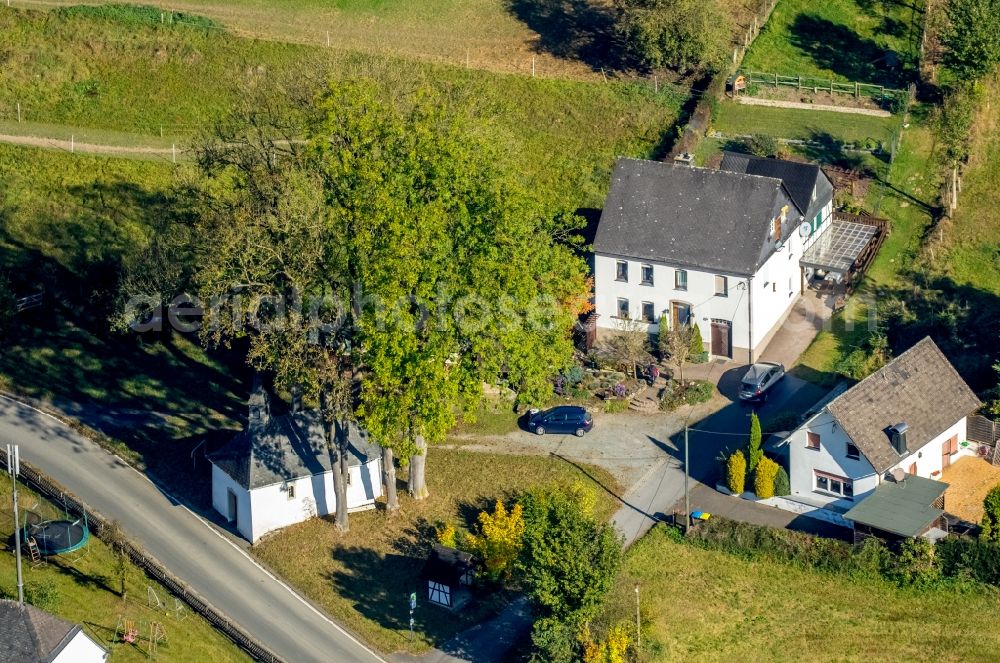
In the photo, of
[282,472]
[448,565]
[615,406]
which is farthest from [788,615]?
[282,472]

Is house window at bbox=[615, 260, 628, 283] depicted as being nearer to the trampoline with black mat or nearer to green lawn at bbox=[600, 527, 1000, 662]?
green lawn at bbox=[600, 527, 1000, 662]

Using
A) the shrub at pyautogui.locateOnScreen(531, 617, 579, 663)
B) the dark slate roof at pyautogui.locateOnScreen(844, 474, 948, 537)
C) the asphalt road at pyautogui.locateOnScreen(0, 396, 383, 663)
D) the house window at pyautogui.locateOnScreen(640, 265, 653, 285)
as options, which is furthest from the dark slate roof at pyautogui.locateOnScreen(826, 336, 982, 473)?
the asphalt road at pyautogui.locateOnScreen(0, 396, 383, 663)

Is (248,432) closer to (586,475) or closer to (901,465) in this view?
(586,475)

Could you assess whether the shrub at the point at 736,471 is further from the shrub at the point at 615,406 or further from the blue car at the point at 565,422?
the shrub at the point at 615,406

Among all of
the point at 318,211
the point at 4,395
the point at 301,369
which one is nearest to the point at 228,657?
the point at 301,369

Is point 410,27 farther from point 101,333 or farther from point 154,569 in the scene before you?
point 154,569
